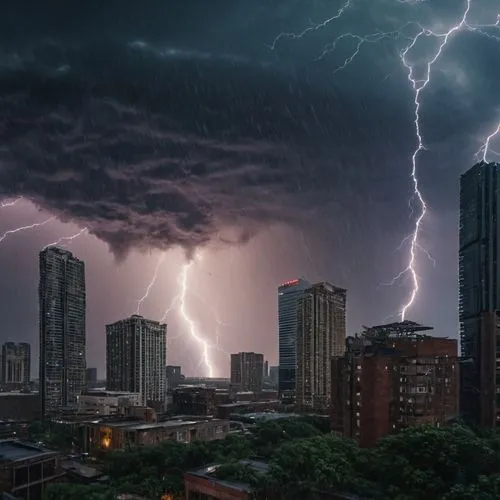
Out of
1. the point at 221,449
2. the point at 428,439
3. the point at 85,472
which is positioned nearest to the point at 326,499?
the point at 428,439

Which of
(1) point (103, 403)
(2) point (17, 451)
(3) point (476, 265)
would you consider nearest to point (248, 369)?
(1) point (103, 403)

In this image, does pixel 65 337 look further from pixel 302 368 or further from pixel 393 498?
pixel 393 498

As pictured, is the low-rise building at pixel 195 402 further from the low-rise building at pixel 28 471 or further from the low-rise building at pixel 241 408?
the low-rise building at pixel 28 471

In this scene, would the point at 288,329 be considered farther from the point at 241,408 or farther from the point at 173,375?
the point at 173,375

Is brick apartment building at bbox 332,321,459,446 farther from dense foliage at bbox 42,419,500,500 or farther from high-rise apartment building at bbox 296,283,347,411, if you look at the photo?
high-rise apartment building at bbox 296,283,347,411

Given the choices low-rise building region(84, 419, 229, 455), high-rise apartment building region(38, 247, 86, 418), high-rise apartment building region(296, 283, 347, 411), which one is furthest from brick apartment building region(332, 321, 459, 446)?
high-rise apartment building region(38, 247, 86, 418)

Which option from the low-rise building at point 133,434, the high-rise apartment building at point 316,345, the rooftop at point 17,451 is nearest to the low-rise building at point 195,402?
the high-rise apartment building at point 316,345
